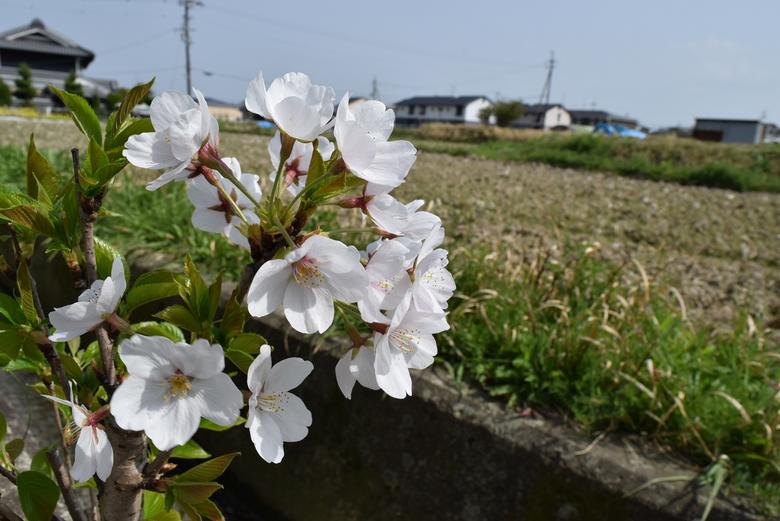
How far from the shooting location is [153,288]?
737mm

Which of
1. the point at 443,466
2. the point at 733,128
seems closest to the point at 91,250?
the point at 443,466

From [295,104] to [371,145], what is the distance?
9cm

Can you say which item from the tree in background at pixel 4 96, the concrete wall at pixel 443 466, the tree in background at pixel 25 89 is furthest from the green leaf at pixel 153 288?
the tree in background at pixel 25 89

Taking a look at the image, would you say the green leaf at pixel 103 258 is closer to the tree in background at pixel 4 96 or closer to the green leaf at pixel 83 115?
the green leaf at pixel 83 115

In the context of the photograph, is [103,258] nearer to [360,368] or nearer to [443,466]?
[360,368]

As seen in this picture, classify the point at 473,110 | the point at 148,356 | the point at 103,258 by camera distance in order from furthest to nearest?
the point at 473,110 < the point at 103,258 < the point at 148,356

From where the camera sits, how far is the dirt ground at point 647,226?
312cm

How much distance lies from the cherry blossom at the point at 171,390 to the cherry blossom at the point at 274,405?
4 centimetres

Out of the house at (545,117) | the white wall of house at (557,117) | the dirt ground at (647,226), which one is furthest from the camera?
the white wall of house at (557,117)

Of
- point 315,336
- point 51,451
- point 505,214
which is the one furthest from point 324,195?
point 505,214

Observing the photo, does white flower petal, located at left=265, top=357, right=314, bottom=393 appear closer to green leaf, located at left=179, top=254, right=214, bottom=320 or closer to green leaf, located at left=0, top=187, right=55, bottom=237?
green leaf, located at left=179, top=254, right=214, bottom=320

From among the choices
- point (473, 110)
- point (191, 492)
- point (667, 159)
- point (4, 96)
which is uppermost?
point (473, 110)

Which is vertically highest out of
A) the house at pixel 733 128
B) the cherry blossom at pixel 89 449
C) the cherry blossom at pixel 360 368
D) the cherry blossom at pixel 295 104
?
the house at pixel 733 128

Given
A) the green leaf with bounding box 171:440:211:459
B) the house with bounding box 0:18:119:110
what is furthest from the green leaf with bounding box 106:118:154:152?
the house with bounding box 0:18:119:110
